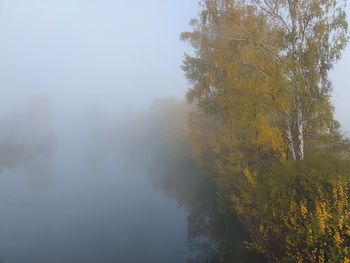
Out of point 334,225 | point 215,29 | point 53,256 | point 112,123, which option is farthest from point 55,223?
point 112,123

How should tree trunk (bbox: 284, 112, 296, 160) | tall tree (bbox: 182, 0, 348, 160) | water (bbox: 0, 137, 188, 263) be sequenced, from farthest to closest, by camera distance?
1. water (bbox: 0, 137, 188, 263)
2. tree trunk (bbox: 284, 112, 296, 160)
3. tall tree (bbox: 182, 0, 348, 160)

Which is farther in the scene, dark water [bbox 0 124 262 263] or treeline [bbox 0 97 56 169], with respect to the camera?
treeline [bbox 0 97 56 169]

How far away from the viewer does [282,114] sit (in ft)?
52.0

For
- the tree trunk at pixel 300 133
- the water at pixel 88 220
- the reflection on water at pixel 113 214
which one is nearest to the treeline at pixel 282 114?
the tree trunk at pixel 300 133

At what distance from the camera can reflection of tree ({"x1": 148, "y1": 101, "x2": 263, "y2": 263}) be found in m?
17.2

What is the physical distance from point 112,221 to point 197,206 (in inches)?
260

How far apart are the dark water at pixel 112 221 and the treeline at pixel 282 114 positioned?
394cm

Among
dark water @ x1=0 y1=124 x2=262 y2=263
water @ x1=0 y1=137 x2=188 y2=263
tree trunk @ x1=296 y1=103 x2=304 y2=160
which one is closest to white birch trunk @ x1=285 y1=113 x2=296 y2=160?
tree trunk @ x1=296 y1=103 x2=304 y2=160

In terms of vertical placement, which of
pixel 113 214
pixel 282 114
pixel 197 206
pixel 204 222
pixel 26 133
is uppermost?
pixel 26 133

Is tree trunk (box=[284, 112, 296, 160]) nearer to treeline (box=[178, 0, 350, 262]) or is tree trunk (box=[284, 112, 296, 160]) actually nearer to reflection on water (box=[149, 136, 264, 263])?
treeline (box=[178, 0, 350, 262])

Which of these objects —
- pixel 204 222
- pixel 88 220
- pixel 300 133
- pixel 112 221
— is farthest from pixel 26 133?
pixel 300 133

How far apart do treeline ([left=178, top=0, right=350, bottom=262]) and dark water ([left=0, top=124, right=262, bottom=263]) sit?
12.9 ft

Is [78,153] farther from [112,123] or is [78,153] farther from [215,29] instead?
[112,123]

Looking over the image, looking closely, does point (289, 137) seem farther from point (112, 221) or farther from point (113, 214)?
point (113, 214)
